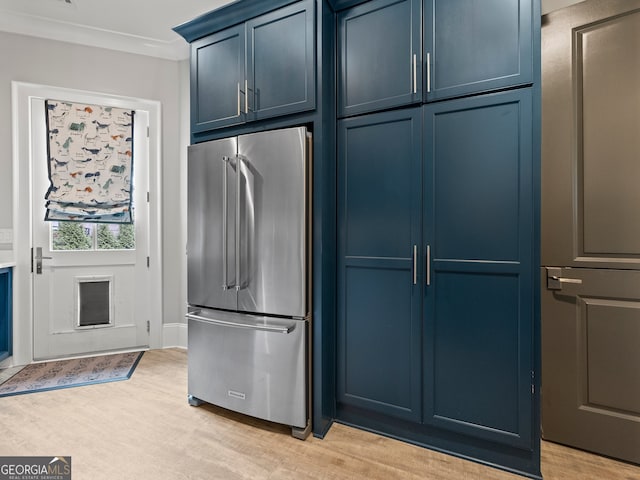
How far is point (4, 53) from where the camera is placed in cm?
304

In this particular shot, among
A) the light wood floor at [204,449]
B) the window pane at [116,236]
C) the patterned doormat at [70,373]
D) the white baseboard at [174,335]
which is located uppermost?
the window pane at [116,236]

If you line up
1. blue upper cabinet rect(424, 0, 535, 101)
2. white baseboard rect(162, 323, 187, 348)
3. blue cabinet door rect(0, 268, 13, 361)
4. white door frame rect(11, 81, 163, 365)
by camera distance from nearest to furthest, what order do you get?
blue upper cabinet rect(424, 0, 535, 101) → blue cabinet door rect(0, 268, 13, 361) → white door frame rect(11, 81, 163, 365) → white baseboard rect(162, 323, 187, 348)

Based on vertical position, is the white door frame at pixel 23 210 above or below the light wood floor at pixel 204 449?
above

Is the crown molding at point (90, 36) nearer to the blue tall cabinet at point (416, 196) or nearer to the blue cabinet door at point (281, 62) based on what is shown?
the blue tall cabinet at point (416, 196)

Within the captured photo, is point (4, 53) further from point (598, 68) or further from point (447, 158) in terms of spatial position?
point (598, 68)

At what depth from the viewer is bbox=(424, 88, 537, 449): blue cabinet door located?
1690 mm

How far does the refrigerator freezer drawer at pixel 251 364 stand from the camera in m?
2.01

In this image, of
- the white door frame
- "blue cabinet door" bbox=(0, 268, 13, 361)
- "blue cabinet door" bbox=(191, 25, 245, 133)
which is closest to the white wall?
the white door frame

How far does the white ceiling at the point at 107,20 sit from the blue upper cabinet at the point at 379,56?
1.40 meters

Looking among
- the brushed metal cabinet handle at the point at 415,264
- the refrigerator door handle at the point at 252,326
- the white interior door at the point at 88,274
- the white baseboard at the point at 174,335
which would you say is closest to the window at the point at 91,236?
the white interior door at the point at 88,274

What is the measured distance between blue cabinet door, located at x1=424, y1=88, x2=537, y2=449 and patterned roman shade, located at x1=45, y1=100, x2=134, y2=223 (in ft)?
9.71

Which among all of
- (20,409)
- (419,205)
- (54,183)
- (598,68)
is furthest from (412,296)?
(54,183)

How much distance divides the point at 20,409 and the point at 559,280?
3.40 m

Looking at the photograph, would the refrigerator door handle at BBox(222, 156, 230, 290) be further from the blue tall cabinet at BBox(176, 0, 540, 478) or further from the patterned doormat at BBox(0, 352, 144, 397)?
the patterned doormat at BBox(0, 352, 144, 397)
